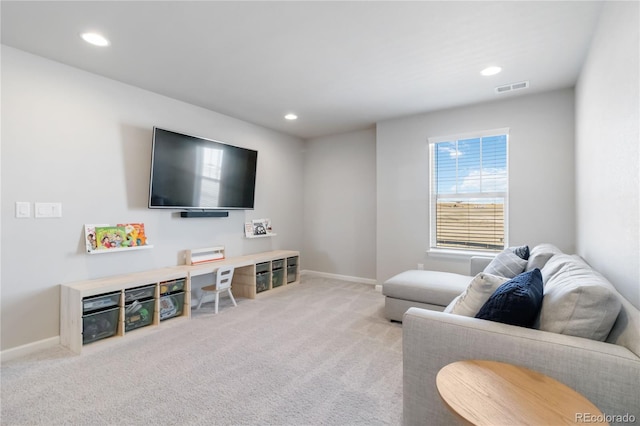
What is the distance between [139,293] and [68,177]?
1236 millimetres

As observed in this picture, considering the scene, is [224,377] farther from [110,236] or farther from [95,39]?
[95,39]

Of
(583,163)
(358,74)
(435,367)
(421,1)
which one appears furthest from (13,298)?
(583,163)

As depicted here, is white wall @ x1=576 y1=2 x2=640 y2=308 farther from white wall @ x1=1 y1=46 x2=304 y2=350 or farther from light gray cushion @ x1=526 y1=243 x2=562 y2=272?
white wall @ x1=1 y1=46 x2=304 y2=350

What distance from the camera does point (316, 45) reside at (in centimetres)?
240

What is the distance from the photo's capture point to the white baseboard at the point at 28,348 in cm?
240

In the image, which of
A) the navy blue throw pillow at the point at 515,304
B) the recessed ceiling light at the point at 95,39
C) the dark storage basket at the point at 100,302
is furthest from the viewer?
the dark storage basket at the point at 100,302

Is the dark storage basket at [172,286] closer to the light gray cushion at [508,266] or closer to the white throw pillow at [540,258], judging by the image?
the light gray cushion at [508,266]

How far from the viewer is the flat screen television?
328 centimetres

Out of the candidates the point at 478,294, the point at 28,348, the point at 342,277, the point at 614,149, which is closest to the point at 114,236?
the point at 28,348

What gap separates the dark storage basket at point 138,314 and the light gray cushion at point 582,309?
3.11 meters

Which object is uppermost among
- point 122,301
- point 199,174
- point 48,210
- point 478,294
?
point 199,174

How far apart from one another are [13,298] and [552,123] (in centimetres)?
539

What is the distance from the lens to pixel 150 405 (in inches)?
71.3

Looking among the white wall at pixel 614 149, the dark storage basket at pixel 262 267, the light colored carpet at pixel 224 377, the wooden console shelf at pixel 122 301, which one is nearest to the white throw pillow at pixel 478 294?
the white wall at pixel 614 149
